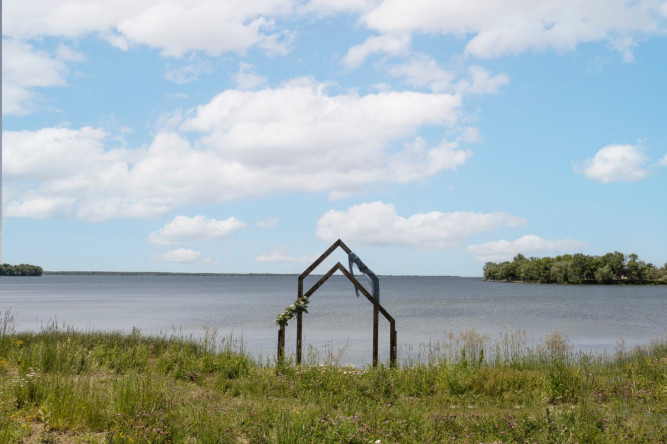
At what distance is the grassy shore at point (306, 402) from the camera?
7418mm

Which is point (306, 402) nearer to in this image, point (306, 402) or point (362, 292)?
point (306, 402)

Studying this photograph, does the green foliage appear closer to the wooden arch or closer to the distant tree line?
the wooden arch

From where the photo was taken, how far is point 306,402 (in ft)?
31.6

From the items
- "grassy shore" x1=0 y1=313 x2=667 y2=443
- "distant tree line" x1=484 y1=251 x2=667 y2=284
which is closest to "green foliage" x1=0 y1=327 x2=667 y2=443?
"grassy shore" x1=0 y1=313 x2=667 y2=443

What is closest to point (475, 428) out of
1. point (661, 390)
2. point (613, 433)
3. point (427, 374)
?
point (613, 433)

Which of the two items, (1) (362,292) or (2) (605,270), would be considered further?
(2) (605,270)

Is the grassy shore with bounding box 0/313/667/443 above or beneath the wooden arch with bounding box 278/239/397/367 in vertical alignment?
beneath

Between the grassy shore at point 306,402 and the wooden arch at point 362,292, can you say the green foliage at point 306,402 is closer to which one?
the grassy shore at point 306,402

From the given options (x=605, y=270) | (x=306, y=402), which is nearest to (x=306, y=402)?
(x=306, y=402)

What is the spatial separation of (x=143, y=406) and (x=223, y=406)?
156 cm

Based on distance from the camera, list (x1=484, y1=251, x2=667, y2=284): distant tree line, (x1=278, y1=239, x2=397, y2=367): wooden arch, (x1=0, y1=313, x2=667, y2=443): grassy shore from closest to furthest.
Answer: (x1=0, y1=313, x2=667, y2=443): grassy shore → (x1=278, y1=239, x2=397, y2=367): wooden arch → (x1=484, y1=251, x2=667, y2=284): distant tree line

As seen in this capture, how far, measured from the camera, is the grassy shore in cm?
742

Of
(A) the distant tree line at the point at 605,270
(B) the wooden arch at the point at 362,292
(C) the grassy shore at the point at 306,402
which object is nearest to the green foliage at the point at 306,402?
(C) the grassy shore at the point at 306,402

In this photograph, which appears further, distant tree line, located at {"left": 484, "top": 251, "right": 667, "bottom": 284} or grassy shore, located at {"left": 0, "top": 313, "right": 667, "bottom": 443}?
distant tree line, located at {"left": 484, "top": 251, "right": 667, "bottom": 284}
